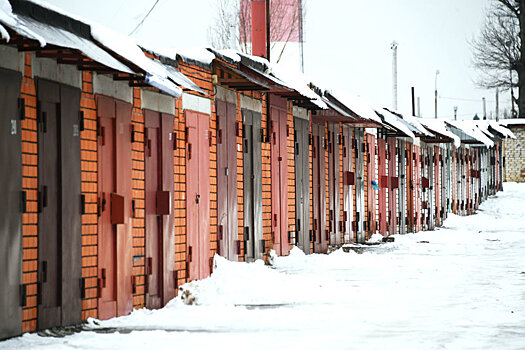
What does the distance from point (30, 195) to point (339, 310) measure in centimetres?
389

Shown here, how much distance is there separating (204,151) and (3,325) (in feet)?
17.0

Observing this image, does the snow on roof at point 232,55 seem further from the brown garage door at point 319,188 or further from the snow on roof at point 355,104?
the brown garage door at point 319,188

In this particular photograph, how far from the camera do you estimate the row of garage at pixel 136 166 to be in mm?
7324

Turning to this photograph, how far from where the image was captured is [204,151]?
11.8m

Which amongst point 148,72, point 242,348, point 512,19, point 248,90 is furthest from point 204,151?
point 512,19

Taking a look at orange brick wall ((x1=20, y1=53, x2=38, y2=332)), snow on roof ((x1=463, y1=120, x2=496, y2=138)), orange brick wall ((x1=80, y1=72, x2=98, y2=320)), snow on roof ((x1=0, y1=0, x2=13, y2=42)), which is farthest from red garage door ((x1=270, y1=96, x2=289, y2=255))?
snow on roof ((x1=463, y1=120, x2=496, y2=138))

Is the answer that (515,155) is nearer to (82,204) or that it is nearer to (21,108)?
(82,204)

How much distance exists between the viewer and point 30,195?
24.9ft

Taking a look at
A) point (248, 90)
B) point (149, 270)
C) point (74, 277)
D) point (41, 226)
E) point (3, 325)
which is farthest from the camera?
point (248, 90)

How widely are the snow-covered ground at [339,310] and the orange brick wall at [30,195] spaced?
1.04ft

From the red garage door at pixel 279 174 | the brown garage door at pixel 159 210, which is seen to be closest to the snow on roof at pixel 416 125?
the red garage door at pixel 279 174

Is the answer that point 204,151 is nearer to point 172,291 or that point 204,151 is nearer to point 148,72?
point 172,291

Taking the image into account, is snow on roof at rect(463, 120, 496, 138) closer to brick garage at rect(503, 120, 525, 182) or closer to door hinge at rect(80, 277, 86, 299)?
brick garage at rect(503, 120, 525, 182)

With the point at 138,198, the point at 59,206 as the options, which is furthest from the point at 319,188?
the point at 59,206
